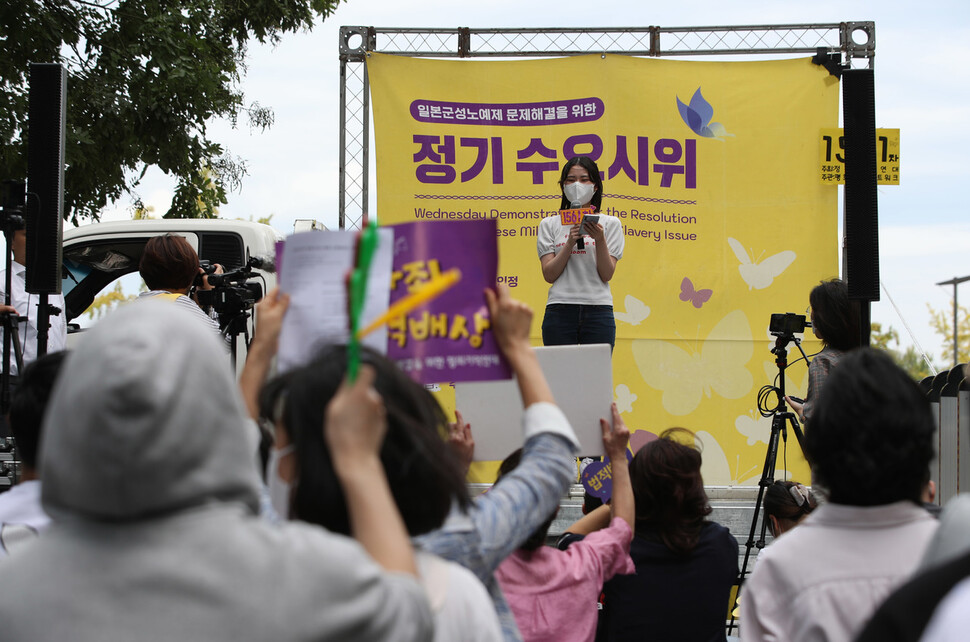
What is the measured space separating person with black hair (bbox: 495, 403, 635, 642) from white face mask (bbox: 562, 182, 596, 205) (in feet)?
9.03

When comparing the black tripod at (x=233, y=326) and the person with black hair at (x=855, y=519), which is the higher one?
the black tripod at (x=233, y=326)

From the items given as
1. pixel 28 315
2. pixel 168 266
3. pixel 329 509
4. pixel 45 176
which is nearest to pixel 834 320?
pixel 168 266

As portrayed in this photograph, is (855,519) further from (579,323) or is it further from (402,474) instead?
(579,323)

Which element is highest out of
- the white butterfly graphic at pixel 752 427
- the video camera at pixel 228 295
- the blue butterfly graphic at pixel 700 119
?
the blue butterfly graphic at pixel 700 119

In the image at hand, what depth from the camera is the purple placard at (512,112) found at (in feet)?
21.7

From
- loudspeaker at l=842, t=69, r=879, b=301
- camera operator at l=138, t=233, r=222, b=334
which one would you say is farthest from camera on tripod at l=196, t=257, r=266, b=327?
loudspeaker at l=842, t=69, r=879, b=301

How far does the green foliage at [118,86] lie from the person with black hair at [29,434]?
241 inches

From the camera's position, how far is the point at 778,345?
15.7 ft

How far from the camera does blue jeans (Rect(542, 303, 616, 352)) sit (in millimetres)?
4957

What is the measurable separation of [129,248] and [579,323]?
3.30m

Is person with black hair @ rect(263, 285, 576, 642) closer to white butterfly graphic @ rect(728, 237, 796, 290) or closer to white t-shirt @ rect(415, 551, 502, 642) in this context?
white t-shirt @ rect(415, 551, 502, 642)

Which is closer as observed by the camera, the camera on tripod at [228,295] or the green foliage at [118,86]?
the camera on tripod at [228,295]

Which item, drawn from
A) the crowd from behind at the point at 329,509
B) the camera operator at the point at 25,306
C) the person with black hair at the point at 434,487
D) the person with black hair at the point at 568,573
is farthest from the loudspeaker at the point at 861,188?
the camera operator at the point at 25,306

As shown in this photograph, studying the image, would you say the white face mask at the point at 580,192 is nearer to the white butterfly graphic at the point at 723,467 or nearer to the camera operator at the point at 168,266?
the camera operator at the point at 168,266
